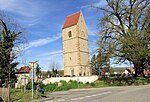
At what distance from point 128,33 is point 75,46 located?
32.9 metres

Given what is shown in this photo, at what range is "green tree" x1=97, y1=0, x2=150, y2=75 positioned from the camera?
36531 millimetres

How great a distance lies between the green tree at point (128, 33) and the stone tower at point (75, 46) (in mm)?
26011

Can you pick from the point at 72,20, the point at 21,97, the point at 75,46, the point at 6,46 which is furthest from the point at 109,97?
the point at 72,20

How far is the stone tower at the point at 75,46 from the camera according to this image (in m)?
68.3

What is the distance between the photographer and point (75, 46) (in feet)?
230

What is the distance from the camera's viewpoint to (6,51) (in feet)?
110

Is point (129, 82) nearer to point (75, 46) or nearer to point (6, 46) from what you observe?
point (6, 46)

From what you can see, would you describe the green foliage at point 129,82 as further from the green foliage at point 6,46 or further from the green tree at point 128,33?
the green foliage at point 6,46

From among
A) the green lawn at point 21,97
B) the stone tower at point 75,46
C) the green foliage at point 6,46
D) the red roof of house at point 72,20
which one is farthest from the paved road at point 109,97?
the red roof of house at point 72,20

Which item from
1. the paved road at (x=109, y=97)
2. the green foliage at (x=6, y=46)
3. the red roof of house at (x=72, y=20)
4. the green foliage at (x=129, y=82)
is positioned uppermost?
the red roof of house at (x=72, y=20)

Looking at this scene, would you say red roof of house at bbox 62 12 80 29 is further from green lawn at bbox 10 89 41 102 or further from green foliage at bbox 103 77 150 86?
green lawn at bbox 10 89 41 102

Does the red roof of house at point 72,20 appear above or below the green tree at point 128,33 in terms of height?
above

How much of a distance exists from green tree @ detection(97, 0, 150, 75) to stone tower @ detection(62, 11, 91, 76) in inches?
1024

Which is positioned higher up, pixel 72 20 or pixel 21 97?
pixel 72 20
